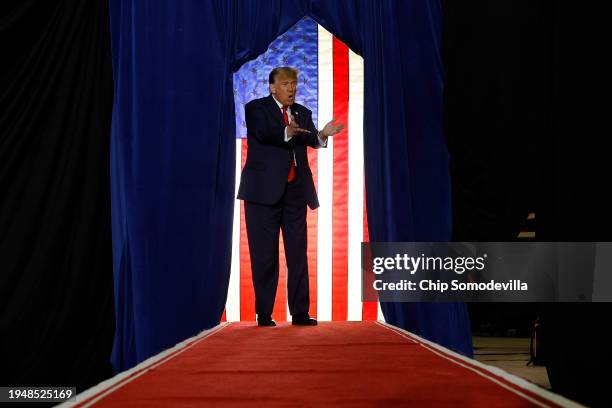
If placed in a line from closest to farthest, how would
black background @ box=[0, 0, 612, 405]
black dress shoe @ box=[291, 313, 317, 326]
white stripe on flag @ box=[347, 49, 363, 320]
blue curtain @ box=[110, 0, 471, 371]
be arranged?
1. black background @ box=[0, 0, 612, 405]
2. blue curtain @ box=[110, 0, 471, 371]
3. black dress shoe @ box=[291, 313, 317, 326]
4. white stripe on flag @ box=[347, 49, 363, 320]

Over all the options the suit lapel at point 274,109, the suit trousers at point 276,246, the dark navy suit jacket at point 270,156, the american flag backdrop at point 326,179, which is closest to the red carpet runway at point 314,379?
the suit trousers at point 276,246

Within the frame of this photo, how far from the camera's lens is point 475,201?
9.63ft

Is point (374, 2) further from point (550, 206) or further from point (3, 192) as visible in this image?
point (3, 192)

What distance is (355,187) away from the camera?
3.46 meters

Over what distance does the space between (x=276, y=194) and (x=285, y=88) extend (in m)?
0.54

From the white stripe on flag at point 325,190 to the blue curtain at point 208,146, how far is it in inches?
18.6

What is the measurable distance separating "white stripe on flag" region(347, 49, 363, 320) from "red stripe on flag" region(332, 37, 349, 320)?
0.03m

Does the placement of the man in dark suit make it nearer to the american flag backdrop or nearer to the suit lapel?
the suit lapel

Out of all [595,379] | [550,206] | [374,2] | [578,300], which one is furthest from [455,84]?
[595,379]

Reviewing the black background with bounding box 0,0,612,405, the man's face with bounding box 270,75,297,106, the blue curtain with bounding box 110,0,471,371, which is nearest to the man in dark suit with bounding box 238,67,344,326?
the man's face with bounding box 270,75,297,106

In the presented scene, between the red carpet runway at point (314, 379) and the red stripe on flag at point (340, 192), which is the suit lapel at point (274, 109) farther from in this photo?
the red carpet runway at point (314, 379)

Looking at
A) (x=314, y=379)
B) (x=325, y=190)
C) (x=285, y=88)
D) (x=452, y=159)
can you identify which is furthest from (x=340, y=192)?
(x=314, y=379)

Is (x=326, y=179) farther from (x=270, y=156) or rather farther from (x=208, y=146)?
(x=208, y=146)

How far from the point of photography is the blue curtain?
2701mm
